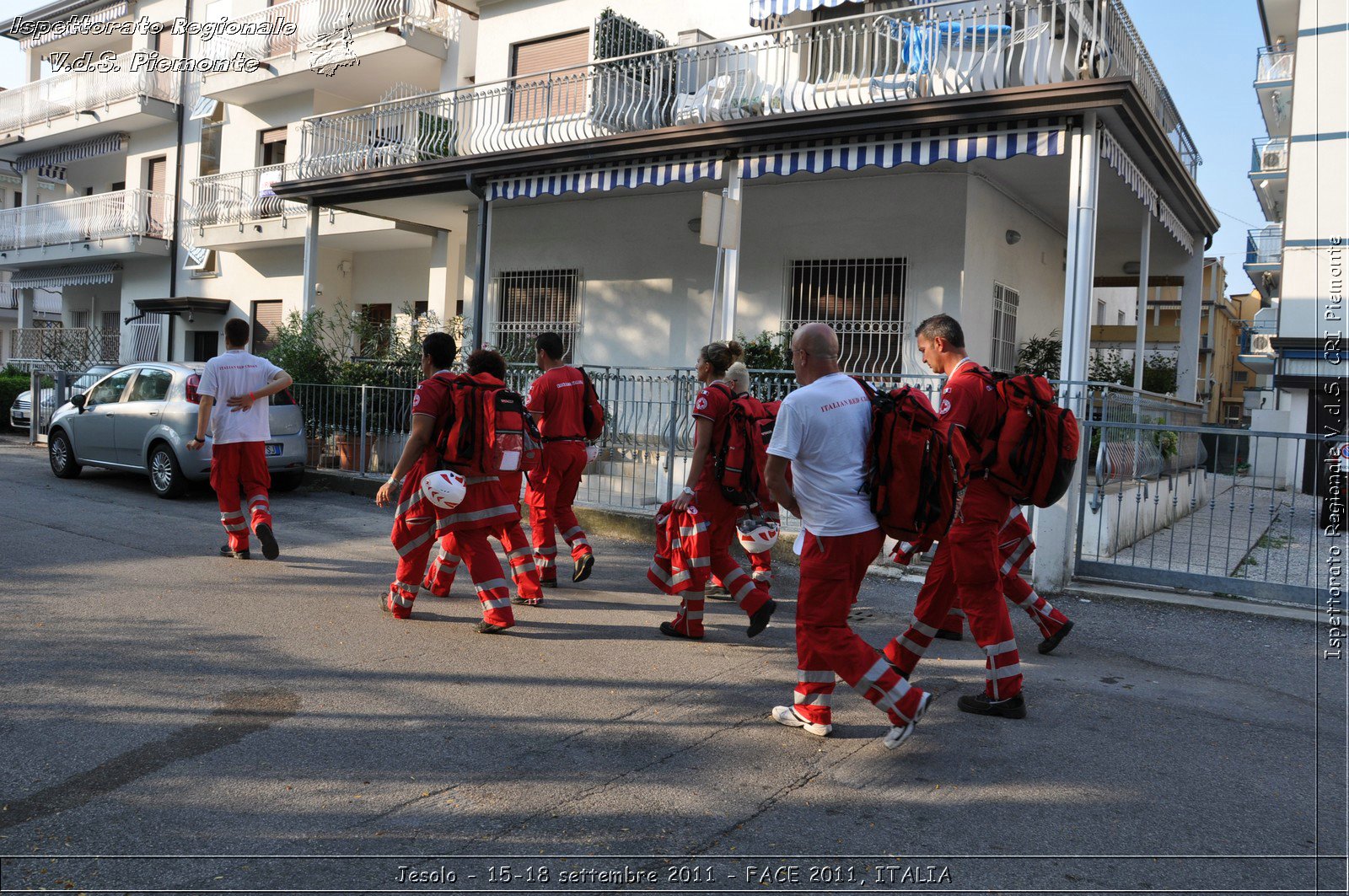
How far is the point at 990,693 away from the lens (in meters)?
4.83

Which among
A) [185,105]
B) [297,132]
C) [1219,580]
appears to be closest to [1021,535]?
[1219,580]

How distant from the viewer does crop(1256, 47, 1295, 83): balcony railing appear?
27172mm

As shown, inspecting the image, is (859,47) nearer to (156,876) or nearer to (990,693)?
(990,693)

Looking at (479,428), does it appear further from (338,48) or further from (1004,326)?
(338,48)

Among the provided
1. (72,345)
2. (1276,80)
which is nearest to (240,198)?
(72,345)

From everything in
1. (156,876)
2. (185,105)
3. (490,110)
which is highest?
(185,105)

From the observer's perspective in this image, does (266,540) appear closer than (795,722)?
No

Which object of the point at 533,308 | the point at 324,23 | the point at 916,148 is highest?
the point at 324,23

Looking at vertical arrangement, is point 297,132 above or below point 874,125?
above

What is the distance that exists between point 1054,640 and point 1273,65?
28.1 m

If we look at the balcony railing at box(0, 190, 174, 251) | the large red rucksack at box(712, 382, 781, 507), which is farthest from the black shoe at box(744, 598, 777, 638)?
the balcony railing at box(0, 190, 174, 251)

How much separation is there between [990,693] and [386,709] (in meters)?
2.87

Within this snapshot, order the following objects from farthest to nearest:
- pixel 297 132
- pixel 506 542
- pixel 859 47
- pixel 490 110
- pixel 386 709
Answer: pixel 297 132 < pixel 490 110 < pixel 859 47 < pixel 506 542 < pixel 386 709

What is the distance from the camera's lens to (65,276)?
26297 mm
